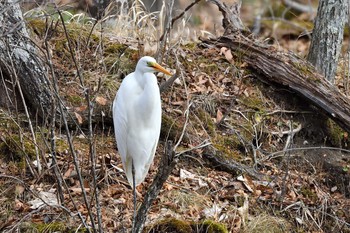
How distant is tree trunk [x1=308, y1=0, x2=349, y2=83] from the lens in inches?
224

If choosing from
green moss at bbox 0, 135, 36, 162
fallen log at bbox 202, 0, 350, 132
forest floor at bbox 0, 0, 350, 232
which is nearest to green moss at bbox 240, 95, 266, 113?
forest floor at bbox 0, 0, 350, 232

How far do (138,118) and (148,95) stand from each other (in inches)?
7.3

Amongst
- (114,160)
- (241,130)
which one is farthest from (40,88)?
(241,130)

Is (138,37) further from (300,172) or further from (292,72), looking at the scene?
(300,172)

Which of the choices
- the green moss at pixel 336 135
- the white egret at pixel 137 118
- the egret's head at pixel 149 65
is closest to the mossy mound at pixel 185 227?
the white egret at pixel 137 118

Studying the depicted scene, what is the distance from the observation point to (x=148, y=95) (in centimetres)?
415

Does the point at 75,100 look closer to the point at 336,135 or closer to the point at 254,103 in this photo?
the point at 254,103

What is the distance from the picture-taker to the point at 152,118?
4.26 m

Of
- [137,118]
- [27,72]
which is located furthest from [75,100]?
[137,118]

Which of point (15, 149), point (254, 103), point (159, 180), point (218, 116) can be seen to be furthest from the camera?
point (254, 103)

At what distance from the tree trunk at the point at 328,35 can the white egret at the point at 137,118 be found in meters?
1.99

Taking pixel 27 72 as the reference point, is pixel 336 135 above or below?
Answer: below

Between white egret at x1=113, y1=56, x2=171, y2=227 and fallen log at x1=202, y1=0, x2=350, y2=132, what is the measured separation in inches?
62.8

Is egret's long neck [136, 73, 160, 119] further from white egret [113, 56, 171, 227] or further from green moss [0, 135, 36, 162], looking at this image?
green moss [0, 135, 36, 162]
